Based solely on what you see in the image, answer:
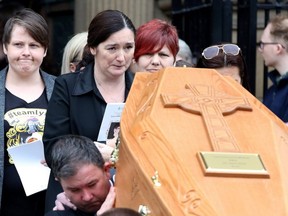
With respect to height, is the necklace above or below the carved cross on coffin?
below

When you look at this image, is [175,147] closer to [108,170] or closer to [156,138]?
[156,138]

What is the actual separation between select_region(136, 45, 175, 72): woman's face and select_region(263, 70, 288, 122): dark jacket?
69 cm

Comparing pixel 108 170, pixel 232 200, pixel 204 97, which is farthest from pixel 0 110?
pixel 232 200

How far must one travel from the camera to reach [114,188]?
12.0 feet

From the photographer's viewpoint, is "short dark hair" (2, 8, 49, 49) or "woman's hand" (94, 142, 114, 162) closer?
"woman's hand" (94, 142, 114, 162)

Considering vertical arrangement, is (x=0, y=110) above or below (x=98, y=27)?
below

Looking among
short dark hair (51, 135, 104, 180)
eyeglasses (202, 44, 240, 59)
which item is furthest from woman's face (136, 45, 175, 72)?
short dark hair (51, 135, 104, 180)

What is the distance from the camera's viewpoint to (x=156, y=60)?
17.9ft

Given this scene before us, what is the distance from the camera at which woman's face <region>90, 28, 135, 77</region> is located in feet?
15.3

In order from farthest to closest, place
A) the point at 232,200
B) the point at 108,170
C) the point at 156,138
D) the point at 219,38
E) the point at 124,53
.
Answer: the point at 219,38
the point at 124,53
the point at 108,170
the point at 156,138
the point at 232,200

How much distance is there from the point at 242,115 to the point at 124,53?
1.31 meters

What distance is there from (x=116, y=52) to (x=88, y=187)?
1.10m

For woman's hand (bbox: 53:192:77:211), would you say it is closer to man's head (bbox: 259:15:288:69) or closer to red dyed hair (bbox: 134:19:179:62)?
red dyed hair (bbox: 134:19:179:62)

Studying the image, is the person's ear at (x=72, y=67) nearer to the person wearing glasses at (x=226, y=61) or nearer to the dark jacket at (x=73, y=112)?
the person wearing glasses at (x=226, y=61)
